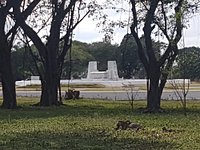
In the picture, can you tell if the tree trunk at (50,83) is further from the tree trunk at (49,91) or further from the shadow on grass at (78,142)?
the shadow on grass at (78,142)

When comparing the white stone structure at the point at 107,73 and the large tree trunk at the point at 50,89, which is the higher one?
the white stone structure at the point at 107,73

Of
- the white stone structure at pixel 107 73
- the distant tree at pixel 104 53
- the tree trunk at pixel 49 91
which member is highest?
the distant tree at pixel 104 53

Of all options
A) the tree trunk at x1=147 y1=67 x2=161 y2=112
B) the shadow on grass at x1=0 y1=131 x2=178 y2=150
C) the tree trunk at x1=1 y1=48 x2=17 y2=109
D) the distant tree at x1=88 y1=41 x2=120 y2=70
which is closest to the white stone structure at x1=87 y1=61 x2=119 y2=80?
the distant tree at x1=88 y1=41 x2=120 y2=70

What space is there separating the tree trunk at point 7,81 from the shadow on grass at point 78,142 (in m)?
12.7

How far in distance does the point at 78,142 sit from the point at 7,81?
1516 centimetres

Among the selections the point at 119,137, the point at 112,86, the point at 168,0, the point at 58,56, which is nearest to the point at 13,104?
the point at 58,56

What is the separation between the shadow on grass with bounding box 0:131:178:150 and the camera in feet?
37.6

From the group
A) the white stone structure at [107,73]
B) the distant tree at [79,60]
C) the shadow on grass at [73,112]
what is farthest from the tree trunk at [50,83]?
the distant tree at [79,60]

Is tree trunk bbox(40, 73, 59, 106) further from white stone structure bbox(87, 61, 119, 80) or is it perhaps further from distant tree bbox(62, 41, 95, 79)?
distant tree bbox(62, 41, 95, 79)

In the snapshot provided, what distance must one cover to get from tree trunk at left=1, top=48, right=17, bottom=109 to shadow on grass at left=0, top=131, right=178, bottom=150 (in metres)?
12.7

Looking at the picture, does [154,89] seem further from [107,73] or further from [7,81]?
[107,73]

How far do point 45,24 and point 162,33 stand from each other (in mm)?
9451

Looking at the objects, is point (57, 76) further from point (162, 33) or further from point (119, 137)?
point (119, 137)

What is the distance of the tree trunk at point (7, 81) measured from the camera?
1046 inches
